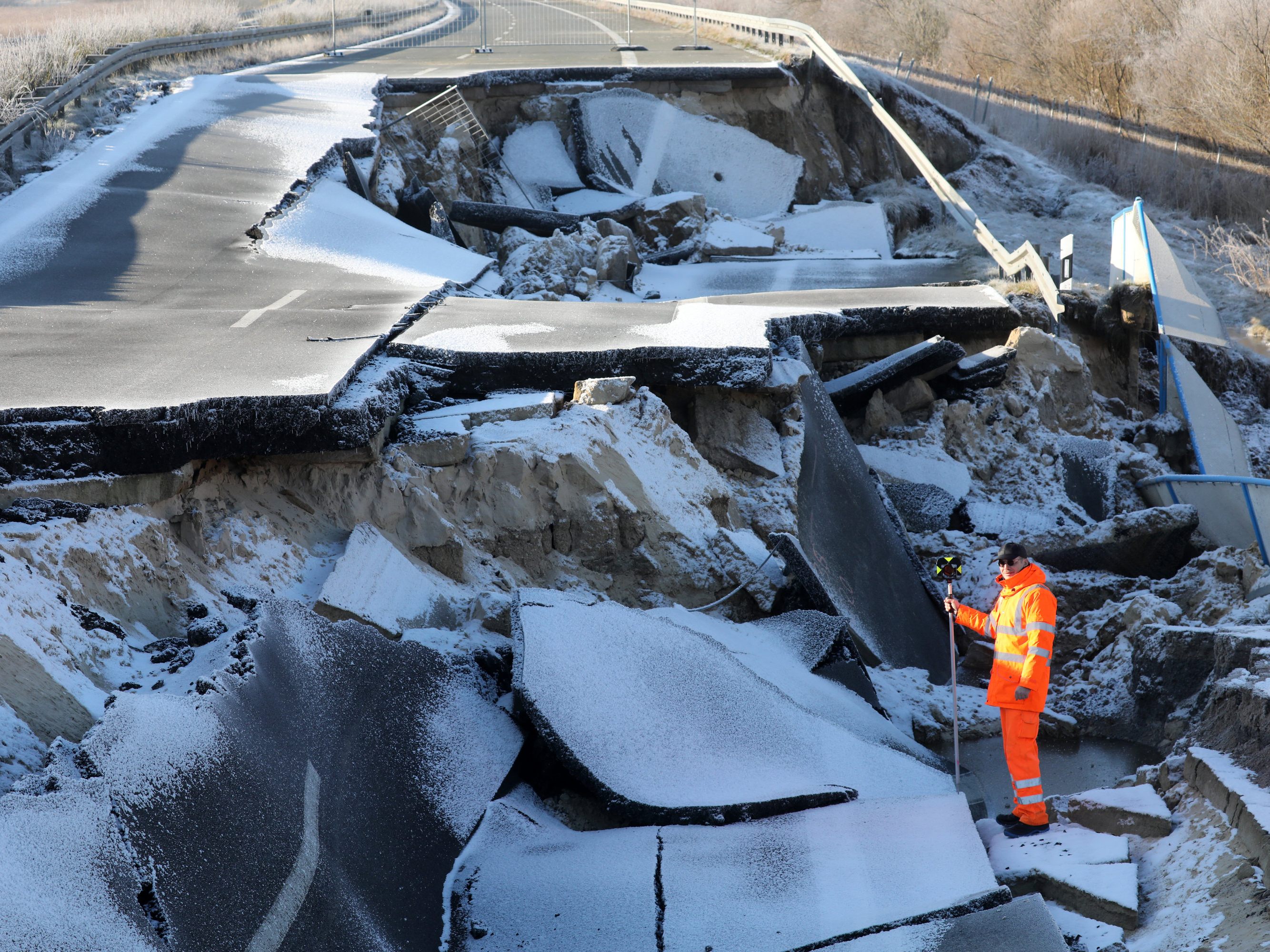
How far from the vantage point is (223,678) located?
3254 millimetres

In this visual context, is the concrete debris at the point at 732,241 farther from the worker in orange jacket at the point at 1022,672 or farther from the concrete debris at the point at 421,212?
the worker in orange jacket at the point at 1022,672

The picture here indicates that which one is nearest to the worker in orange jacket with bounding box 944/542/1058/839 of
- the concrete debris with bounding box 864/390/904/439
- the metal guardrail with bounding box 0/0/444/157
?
the concrete debris with bounding box 864/390/904/439

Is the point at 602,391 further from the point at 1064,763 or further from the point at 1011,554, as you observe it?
the point at 1064,763

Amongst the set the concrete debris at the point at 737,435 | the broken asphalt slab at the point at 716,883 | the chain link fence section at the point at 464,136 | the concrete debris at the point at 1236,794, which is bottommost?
the concrete debris at the point at 1236,794

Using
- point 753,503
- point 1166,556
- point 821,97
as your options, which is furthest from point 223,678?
point 821,97

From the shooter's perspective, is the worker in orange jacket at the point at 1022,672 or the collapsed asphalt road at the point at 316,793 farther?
the worker in orange jacket at the point at 1022,672

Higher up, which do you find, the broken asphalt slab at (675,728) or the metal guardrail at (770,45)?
the metal guardrail at (770,45)

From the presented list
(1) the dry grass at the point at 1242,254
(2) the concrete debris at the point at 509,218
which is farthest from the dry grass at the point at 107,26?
(1) the dry grass at the point at 1242,254

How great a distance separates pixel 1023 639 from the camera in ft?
16.3

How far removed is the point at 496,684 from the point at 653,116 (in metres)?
13.0

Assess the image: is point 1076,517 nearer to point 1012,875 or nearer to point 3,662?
point 1012,875

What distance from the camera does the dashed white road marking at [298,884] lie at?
8.93 ft

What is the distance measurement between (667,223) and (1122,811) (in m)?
9.99

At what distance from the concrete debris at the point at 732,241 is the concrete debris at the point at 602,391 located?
6.87m
